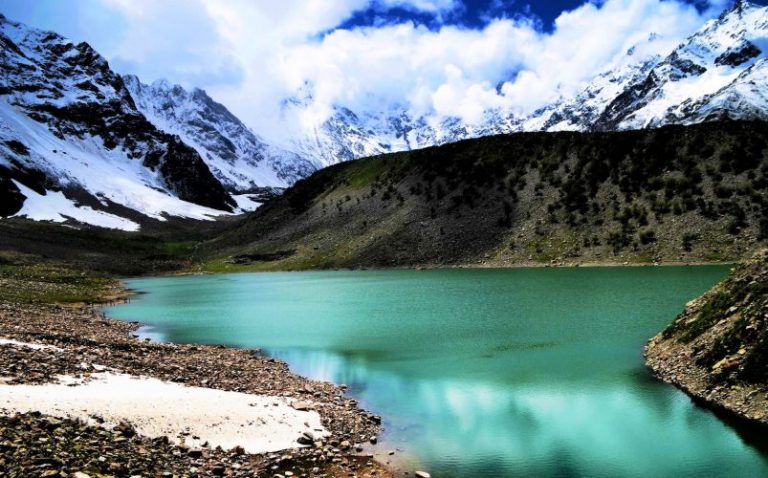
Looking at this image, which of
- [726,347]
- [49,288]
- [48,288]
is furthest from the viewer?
[49,288]

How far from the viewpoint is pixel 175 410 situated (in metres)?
22.1

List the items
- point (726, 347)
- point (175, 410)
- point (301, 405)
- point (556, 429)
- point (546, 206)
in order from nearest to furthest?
point (175, 410) → point (556, 429) → point (301, 405) → point (726, 347) → point (546, 206)

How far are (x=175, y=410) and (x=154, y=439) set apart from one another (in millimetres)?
3022

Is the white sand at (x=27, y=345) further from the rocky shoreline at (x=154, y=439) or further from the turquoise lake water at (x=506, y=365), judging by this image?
the turquoise lake water at (x=506, y=365)

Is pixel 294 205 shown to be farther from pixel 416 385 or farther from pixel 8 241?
pixel 416 385

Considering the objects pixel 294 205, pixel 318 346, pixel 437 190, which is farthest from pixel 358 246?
pixel 318 346

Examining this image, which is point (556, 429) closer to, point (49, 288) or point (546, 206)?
point (49, 288)

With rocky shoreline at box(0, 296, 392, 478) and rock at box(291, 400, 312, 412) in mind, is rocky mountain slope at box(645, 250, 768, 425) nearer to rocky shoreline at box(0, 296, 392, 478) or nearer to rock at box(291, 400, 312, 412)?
rocky shoreline at box(0, 296, 392, 478)

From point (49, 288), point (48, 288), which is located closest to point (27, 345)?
point (48, 288)

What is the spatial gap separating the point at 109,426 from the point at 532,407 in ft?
53.3

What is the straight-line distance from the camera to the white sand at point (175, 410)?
19453 mm

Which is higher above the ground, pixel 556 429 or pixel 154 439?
pixel 556 429

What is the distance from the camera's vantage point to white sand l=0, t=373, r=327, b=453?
19.5 meters

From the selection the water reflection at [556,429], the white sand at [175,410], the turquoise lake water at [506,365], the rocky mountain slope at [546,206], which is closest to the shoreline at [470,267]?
the rocky mountain slope at [546,206]
